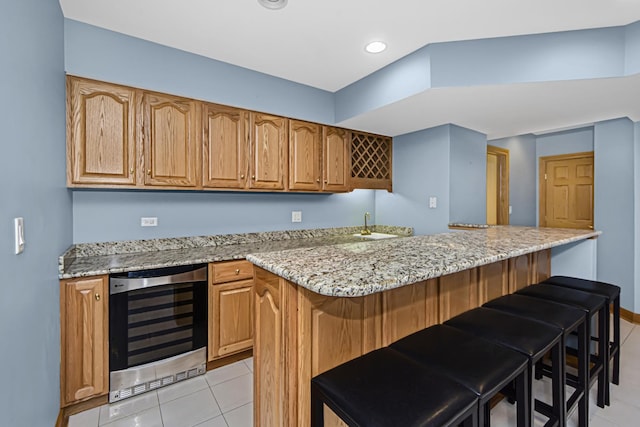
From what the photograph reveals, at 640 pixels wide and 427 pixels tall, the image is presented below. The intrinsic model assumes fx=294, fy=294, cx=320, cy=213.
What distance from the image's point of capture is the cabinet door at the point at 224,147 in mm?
2455

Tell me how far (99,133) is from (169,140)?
1.44ft

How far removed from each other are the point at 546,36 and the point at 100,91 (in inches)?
123

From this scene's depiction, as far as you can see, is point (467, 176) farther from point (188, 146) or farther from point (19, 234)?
point (19, 234)

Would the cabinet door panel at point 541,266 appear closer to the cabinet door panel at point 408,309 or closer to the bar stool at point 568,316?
the bar stool at point 568,316

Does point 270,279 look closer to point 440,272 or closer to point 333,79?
point 440,272

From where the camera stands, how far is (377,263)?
1152mm

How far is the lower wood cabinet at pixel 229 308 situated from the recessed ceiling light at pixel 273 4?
5.78ft

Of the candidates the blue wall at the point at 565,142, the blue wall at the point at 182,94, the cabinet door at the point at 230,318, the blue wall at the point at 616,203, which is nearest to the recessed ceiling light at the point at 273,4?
the blue wall at the point at 182,94

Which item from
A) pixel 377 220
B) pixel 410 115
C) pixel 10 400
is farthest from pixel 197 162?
pixel 377 220

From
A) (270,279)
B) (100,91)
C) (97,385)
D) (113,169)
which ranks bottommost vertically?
(97,385)

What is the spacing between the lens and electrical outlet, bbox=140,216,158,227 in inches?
96.0

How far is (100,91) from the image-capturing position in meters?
2.05

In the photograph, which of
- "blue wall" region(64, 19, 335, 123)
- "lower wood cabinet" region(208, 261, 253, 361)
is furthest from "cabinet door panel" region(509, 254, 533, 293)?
"blue wall" region(64, 19, 335, 123)

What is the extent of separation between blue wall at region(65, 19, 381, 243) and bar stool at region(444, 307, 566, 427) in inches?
85.9
